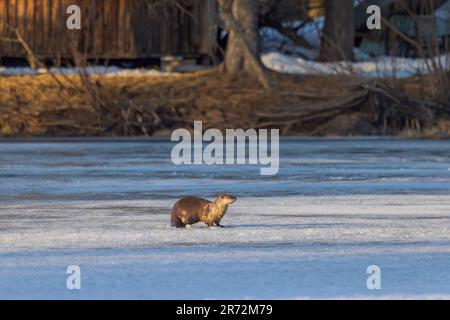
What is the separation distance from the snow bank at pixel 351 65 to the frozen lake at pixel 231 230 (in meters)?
9.33

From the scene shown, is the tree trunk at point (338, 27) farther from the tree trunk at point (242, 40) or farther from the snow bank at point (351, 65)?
the tree trunk at point (242, 40)

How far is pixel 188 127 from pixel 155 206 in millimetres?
15626

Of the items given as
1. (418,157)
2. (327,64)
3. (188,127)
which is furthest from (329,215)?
(327,64)

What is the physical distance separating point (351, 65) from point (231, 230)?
65.0ft

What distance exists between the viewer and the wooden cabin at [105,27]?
1377 inches

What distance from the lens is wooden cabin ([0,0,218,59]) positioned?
35.0m

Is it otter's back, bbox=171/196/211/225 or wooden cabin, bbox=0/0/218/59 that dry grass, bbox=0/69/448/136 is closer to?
wooden cabin, bbox=0/0/218/59

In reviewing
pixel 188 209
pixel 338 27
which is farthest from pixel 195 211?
pixel 338 27

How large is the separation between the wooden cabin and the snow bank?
70.9 inches

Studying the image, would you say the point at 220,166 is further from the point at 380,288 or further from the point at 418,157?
the point at 380,288

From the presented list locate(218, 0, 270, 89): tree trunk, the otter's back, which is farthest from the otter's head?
locate(218, 0, 270, 89): tree trunk

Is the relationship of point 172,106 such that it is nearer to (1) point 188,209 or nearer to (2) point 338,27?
(2) point 338,27

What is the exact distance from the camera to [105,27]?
35250 millimetres

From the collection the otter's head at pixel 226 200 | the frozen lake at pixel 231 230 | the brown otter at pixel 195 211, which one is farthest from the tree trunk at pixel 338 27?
the otter's head at pixel 226 200
